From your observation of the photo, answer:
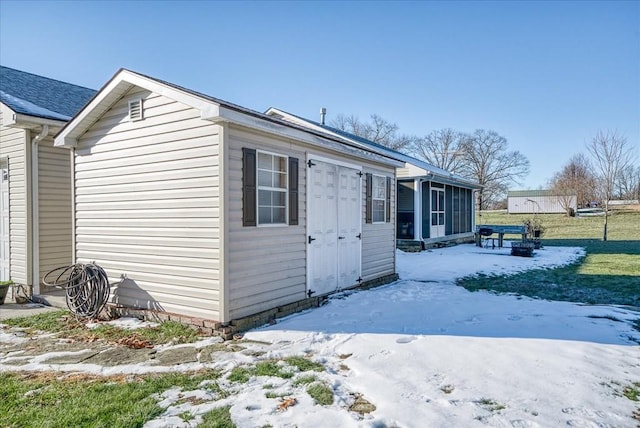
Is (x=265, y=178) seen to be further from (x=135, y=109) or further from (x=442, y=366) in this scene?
(x=442, y=366)

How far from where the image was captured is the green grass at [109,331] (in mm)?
4760

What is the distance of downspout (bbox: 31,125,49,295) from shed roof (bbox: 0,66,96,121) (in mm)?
464

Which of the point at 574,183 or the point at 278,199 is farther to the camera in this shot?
the point at 574,183

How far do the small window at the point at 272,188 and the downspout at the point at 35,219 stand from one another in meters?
4.30

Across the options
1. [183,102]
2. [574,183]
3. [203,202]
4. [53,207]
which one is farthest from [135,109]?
[574,183]

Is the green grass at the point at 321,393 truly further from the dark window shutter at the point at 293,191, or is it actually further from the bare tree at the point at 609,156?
the bare tree at the point at 609,156

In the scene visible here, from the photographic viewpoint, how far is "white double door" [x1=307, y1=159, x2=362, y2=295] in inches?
249

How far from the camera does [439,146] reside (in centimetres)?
4559

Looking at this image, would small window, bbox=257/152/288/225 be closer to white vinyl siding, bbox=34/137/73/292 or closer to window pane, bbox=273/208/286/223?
window pane, bbox=273/208/286/223

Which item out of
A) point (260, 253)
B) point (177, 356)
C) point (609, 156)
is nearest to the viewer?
point (177, 356)

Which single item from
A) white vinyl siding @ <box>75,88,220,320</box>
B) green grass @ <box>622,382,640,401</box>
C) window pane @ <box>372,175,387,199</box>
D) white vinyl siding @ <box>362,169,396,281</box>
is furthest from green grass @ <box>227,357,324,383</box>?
window pane @ <box>372,175,387,199</box>

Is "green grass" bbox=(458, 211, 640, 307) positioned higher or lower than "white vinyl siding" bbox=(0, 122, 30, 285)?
lower

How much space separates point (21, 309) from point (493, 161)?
154 ft

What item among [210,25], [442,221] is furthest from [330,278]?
[442,221]
